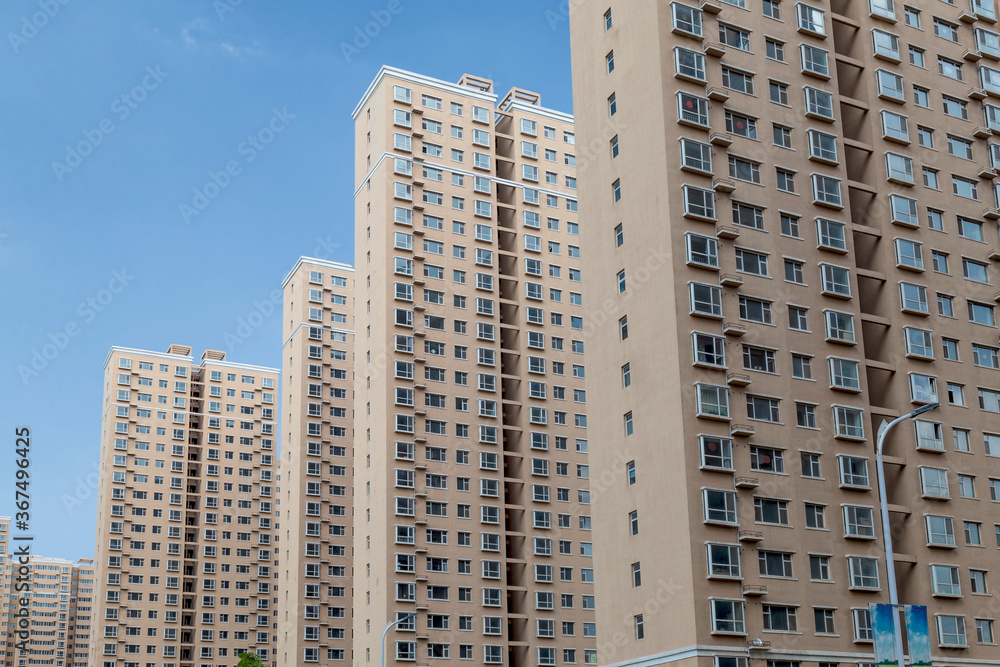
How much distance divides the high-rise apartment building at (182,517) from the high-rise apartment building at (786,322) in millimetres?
94810

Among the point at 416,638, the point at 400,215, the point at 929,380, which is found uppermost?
the point at 400,215

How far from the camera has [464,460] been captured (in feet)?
300

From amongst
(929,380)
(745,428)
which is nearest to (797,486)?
(745,428)

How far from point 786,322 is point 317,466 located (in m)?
71.8

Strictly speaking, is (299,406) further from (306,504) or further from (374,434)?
(374,434)

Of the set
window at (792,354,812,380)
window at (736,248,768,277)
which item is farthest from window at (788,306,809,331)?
window at (736,248,768,277)

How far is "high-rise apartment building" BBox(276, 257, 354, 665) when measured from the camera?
114812 mm

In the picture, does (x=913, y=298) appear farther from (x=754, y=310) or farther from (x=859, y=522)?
(x=859, y=522)

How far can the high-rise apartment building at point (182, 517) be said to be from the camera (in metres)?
139

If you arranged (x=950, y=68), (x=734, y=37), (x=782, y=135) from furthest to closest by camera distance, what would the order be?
(x=950, y=68) → (x=734, y=37) → (x=782, y=135)

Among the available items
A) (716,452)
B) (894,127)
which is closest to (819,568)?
(716,452)

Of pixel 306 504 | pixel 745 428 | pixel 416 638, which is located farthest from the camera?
pixel 306 504

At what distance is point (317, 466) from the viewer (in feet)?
396

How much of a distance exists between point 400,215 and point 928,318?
45219 millimetres
